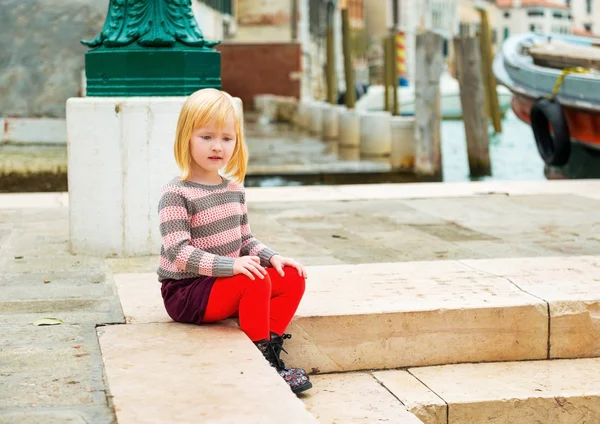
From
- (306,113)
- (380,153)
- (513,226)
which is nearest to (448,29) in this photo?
(306,113)

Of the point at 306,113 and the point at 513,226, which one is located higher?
the point at 513,226

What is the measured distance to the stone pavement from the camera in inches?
133

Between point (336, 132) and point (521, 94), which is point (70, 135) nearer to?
point (521, 94)

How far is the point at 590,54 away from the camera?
49.9ft

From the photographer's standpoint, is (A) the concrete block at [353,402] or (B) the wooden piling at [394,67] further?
(B) the wooden piling at [394,67]

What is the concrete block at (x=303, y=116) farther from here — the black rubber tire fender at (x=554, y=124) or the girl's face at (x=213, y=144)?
the girl's face at (x=213, y=144)

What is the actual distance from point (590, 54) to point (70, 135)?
435 inches

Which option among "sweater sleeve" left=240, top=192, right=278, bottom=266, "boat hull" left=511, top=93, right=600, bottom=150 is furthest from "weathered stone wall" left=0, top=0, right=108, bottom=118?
"sweater sleeve" left=240, top=192, right=278, bottom=266

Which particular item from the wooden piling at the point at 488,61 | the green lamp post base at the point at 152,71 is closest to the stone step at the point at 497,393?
the green lamp post base at the point at 152,71

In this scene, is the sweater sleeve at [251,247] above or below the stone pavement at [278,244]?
above

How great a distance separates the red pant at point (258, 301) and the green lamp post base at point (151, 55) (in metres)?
1.97

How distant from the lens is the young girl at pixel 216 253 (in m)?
3.85

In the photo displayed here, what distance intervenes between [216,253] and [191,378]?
0.77 metres

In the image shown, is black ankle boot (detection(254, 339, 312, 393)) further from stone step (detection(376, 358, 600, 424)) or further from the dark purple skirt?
the dark purple skirt
